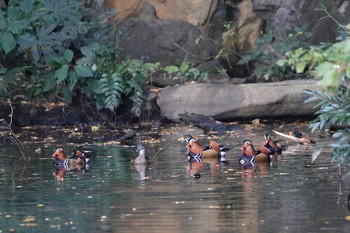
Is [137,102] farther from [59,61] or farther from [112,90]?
[59,61]

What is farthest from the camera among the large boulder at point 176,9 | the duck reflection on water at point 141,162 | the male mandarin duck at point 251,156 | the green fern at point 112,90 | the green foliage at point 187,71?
the large boulder at point 176,9

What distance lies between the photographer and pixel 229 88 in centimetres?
2122

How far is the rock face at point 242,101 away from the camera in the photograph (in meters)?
20.7

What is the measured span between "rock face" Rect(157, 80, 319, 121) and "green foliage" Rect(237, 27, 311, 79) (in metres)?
1.24

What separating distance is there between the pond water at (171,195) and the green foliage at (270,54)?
5.71 m

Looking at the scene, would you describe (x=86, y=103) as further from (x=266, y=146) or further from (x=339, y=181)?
(x=339, y=181)

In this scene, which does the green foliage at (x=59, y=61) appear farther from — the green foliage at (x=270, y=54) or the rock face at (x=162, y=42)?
the green foliage at (x=270, y=54)

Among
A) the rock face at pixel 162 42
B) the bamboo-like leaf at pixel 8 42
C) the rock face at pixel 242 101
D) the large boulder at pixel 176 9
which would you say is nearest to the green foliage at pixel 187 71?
the rock face at pixel 162 42

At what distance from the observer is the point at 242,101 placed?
2075cm

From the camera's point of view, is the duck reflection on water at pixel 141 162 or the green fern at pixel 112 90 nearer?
the duck reflection on water at pixel 141 162

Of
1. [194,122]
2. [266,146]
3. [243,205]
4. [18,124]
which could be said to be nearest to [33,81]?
[18,124]

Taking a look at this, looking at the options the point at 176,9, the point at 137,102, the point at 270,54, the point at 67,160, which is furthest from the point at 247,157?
the point at 176,9

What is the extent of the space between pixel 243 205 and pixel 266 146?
190 inches

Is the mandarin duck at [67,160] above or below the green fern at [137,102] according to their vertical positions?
below
